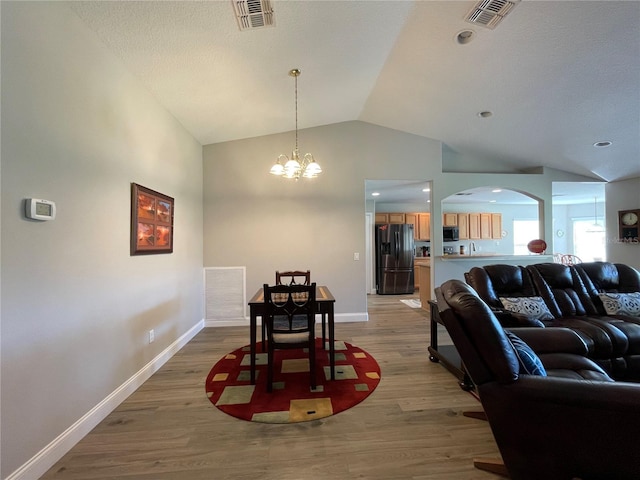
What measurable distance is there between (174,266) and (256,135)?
231 cm

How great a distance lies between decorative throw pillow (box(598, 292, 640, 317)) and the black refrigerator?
160 inches

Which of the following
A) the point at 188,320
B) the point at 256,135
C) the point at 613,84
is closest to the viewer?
the point at 613,84

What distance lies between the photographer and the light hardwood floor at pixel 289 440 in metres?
1.52

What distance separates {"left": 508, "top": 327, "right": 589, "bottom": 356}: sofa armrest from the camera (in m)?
1.90

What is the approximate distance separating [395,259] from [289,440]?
17.6 feet

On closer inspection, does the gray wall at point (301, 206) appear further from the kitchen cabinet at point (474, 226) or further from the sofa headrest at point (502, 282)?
the kitchen cabinet at point (474, 226)

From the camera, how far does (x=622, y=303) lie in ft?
8.55

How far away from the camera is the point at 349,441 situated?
5.70 feet

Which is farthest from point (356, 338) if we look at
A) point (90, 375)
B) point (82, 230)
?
point (82, 230)

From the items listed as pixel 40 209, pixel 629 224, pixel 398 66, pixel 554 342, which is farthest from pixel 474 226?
pixel 40 209

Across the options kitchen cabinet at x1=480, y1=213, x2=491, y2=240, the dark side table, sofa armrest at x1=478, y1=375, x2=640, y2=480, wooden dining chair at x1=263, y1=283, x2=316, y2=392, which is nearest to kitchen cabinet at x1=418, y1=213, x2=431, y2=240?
kitchen cabinet at x1=480, y1=213, x2=491, y2=240

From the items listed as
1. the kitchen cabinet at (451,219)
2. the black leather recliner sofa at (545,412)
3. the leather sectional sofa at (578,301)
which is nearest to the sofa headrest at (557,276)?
the leather sectional sofa at (578,301)

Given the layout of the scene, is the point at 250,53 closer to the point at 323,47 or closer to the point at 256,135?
the point at 323,47

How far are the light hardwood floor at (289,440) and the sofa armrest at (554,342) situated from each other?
2.17 ft
